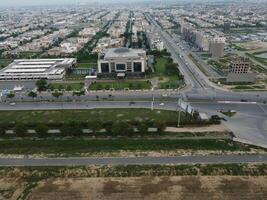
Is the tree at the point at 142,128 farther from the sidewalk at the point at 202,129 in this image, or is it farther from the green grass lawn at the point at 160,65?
the green grass lawn at the point at 160,65

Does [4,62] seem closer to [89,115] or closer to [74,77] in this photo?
[74,77]

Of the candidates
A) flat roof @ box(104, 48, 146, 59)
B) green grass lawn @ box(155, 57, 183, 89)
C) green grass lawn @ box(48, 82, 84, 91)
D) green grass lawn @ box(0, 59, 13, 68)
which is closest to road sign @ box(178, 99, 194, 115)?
green grass lawn @ box(155, 57, 183, 89)

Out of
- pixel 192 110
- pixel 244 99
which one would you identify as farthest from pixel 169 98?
pixel 244 99

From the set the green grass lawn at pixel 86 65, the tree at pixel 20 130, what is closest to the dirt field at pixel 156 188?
the tree at pixel 20 130

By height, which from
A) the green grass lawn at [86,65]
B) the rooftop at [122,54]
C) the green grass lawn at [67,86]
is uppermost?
the rooftop at [122,54]

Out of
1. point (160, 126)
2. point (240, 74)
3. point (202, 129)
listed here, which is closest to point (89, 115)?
point (160, 126)

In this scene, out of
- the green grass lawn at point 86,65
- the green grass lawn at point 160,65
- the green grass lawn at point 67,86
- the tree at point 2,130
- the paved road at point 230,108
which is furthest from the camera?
the green grass lawn at point 86,65

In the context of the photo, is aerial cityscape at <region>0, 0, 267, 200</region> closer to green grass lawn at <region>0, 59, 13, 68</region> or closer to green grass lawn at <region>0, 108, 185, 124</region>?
green grass lawn at <region>0, 108, 185, 124</region>
